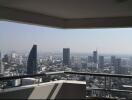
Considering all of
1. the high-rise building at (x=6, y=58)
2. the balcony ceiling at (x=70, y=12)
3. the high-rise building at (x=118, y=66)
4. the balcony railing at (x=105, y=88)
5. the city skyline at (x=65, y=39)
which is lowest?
the balcony railing at (x=105, y=88)

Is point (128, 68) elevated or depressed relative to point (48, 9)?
depressed

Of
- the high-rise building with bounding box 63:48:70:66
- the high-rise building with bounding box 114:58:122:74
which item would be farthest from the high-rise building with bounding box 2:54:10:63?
the high-rise building with bounding box 114:58:122:74

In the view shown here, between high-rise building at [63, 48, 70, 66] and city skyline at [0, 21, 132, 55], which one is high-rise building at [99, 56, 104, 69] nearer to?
city skyline at [0, 21, 132, 55]

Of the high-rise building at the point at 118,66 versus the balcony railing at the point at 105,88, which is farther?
the high-rise building at the point at 118,66

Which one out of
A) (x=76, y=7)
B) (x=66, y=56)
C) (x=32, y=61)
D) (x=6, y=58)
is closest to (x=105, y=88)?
(x=66, y=56)

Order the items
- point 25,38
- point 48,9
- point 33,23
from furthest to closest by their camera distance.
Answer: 1. point 25,38
2. point 33,23
3. point 48,9

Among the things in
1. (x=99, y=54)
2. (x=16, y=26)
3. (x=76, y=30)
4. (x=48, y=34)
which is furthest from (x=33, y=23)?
(x=99, y=54)

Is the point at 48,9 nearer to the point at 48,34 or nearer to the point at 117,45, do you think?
the point at 48,34

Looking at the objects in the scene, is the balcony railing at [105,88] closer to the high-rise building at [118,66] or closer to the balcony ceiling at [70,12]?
the high-rise building at [118,66]

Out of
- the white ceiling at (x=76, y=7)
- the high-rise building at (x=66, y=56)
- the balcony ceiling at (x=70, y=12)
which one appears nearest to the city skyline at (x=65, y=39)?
the high-rise building at (x=66, y=56)
